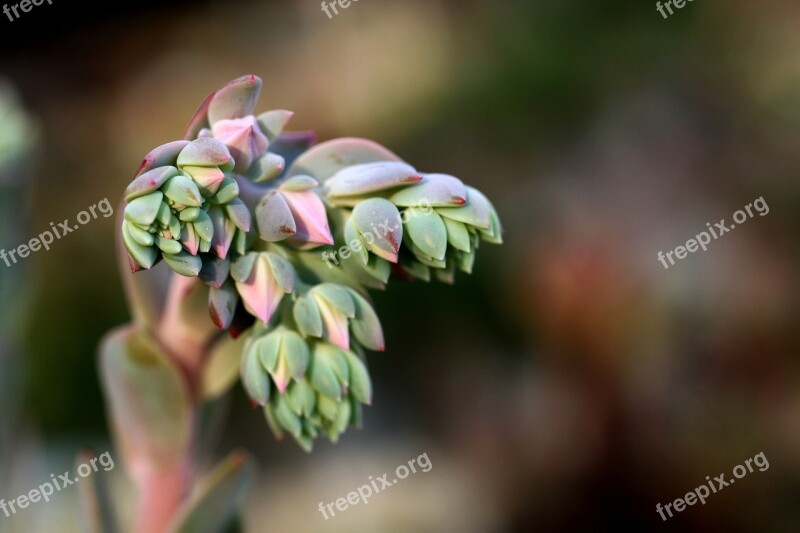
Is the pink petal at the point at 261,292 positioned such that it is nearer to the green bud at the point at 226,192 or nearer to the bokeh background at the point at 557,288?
the green bud at the point at 226,192

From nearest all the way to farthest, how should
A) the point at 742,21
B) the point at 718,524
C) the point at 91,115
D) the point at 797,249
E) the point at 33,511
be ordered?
the point at 33,511 < the point at 718,524 < the point at 797,249 < the point at 742,21 < the point at 91,115

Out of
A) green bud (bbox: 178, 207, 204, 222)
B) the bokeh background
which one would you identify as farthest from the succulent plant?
the bokeh background

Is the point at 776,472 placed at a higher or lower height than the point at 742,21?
lower

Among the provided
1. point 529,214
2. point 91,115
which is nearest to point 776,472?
point 529,214

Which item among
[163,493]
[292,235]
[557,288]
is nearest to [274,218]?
[292,235]

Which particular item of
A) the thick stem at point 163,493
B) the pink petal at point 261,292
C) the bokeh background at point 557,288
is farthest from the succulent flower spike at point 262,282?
the bokeh background at point 557,288

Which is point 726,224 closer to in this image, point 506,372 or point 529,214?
point 529,214

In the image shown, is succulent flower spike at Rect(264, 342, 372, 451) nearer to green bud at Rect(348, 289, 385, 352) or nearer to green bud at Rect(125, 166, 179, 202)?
green bud at Rect(348, 289, 385, 352)
